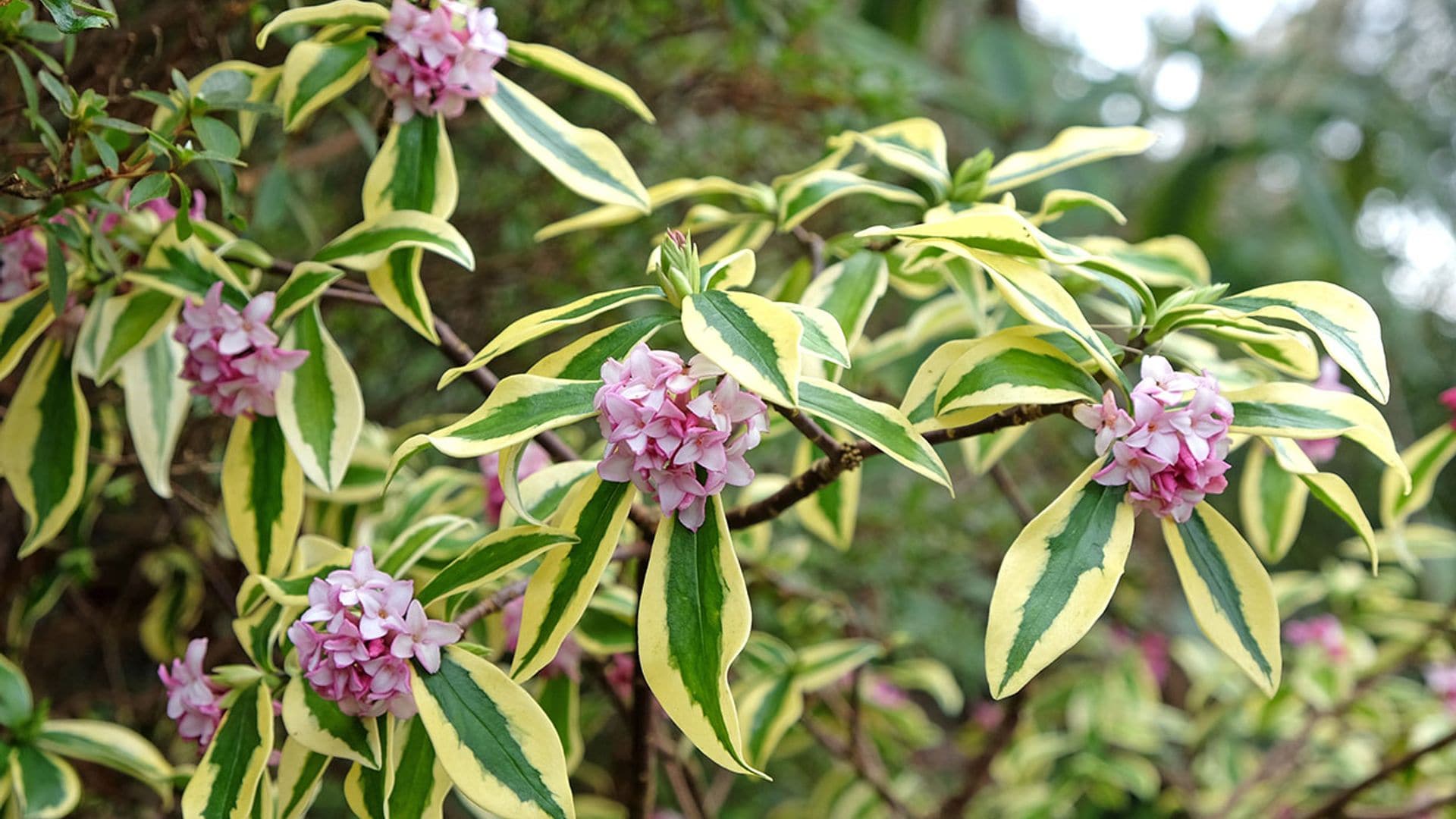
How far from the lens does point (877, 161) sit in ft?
4.03

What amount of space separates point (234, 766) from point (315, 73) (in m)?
0.37

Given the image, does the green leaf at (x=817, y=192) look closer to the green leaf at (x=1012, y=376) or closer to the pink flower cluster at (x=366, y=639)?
the green leaf at (x=1012, y=376)

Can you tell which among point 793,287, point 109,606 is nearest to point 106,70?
Result: point 793,287

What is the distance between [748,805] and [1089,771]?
51cm

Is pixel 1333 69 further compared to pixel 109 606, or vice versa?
pixel 1333 69

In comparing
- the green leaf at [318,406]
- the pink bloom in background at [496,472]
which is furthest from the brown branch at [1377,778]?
the green leaf at [318,406]

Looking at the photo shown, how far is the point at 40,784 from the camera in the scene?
624mm

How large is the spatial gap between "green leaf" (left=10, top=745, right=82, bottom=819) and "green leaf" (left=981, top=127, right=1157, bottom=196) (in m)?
0.65

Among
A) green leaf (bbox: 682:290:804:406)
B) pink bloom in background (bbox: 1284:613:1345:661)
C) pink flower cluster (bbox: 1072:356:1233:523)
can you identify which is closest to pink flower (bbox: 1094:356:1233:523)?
pink flower cluster (bbox: 1072:356:1233:523)

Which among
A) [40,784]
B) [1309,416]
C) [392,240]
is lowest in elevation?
[40,784]

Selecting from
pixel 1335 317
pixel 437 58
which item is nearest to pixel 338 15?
pixel 437 58

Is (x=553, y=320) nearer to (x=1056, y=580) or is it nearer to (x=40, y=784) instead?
(x=1056, y=580)

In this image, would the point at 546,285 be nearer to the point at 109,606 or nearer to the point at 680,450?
the point at 109,606

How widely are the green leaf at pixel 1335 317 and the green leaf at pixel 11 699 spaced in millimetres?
715
